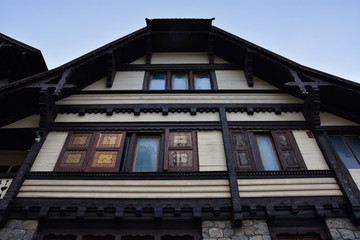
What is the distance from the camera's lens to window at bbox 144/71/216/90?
1040 centimetres

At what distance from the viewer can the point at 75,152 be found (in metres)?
7.77

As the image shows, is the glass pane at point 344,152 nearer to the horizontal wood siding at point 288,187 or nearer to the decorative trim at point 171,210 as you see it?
the horizontal wood siding at point 288,187

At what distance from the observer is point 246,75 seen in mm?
10305

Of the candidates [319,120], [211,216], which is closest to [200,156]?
[211,216]

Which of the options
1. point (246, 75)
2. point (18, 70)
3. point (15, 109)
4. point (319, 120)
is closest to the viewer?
point (319, 120)

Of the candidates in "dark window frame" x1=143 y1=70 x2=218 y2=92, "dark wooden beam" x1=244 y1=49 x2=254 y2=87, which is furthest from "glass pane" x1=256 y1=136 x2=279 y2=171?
"dark window frame" x1=143 y1=70 x2=218 y2=92

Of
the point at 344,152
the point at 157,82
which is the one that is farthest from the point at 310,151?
the point at 157,82

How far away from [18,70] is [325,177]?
1271cm

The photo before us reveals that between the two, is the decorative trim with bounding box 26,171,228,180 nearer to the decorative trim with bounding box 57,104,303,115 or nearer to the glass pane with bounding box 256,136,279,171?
the glass pane with bounding box 256,136,279,171

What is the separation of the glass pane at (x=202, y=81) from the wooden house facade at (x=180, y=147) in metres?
0.06

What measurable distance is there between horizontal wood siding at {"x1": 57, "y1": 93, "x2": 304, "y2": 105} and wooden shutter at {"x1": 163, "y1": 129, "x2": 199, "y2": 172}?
1.65 m

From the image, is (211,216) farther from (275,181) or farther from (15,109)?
(15,109)

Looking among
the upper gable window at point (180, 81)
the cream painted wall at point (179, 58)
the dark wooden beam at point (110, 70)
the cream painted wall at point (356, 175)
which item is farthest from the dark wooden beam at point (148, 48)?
the cream painted wall at point (356, 175)

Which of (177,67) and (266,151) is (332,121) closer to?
(266,151)
